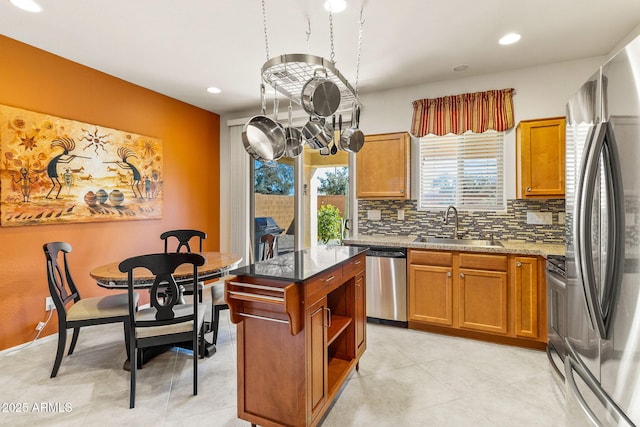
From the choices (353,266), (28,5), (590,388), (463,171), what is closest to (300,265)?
(353,266)

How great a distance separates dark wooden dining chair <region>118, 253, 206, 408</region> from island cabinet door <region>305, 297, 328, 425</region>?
0.86 m

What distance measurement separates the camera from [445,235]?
145 inches

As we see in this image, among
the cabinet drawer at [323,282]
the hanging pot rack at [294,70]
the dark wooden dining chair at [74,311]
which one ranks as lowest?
the dark wooden dining chair at [74,311]

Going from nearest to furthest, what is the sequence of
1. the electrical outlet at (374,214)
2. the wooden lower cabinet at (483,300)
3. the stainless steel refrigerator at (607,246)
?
1. the stainless steel refrigerator at (607,246)
2. the wooden lower cabinet at (483,300)
3. the electrical outlet at (374,214)

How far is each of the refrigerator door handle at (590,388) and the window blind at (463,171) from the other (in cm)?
226

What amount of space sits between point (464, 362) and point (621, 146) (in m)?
2.18

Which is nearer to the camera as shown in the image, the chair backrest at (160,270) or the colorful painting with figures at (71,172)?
the chair backrest at (160,270)

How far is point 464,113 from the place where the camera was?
355cm

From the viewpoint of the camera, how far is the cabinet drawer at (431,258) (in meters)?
3.10

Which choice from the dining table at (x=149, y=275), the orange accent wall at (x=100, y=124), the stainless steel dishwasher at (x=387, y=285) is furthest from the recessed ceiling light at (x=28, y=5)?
the stainless steel dishwasher at (x=387, y=285)

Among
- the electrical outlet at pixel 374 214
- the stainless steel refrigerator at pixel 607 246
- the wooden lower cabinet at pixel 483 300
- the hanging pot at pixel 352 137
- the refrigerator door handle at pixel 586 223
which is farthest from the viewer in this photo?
the electrical outlet at pixel 374 214

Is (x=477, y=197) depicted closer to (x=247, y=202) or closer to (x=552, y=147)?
(x=552, y=147)

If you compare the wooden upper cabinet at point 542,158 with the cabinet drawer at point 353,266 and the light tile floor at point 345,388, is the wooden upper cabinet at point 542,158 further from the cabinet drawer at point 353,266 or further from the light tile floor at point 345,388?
the cabinet drawer at point 353,266

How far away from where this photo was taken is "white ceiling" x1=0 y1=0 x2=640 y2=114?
2.34 meters
